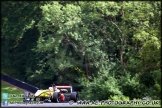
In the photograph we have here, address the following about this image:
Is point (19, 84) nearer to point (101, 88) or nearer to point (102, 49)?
point (102, 49)

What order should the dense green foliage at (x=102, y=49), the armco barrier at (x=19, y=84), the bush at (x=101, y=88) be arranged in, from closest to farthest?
the armco barrier at (x=19, y=84), the bush at (x=101, y=88), the dense green foliage at (x=102, y=49)

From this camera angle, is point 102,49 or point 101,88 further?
point 102,49

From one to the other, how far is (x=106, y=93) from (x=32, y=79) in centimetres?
857

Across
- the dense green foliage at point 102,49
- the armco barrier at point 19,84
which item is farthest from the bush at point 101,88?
the armco barrier at point 19,84

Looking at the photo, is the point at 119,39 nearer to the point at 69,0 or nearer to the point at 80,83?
the point at 80,83

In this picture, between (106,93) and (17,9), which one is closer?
(106,93)

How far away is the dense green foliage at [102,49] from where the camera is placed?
1235 inches

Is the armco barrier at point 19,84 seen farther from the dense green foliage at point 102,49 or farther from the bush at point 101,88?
the bush at point 101,88

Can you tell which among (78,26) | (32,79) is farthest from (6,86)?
(78,26)

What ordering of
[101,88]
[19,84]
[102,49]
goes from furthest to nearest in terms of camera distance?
[19,84] → [102,49] → [101,88]

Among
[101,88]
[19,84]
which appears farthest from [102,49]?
[19,84]

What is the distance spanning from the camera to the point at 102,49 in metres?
34.8

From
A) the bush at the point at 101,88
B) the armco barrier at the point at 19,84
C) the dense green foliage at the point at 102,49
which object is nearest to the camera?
the armco barrier at the point at 19,84

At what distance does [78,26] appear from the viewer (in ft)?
113
